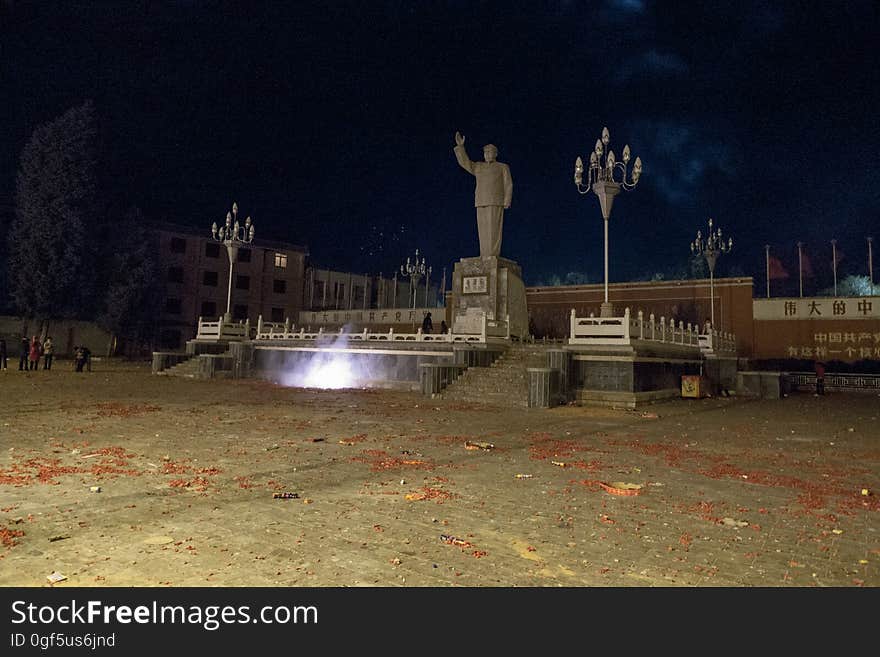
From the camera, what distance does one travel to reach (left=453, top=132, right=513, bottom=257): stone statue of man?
24.4 meters

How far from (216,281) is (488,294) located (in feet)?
111

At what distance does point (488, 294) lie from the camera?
77.7 ft

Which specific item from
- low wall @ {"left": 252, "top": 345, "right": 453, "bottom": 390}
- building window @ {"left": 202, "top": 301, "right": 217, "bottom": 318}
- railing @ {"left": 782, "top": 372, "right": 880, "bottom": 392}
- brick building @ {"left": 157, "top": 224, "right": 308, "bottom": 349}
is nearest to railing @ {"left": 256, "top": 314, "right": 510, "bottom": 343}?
low wall @ {"left": 252, "top": 345, "right": 453, "bottom": 390}

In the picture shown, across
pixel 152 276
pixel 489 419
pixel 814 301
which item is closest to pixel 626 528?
pixel 489 419

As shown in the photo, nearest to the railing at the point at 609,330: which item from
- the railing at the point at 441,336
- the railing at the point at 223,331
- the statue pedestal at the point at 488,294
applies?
the railing at the point at 441,336

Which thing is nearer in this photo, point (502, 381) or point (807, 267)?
point (502, 381)

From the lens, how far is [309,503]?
17.6 ft

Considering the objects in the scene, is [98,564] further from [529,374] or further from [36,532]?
[529,374]

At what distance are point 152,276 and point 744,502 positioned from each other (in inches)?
1674

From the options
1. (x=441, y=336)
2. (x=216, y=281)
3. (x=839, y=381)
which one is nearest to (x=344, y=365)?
(x=441, y=336)

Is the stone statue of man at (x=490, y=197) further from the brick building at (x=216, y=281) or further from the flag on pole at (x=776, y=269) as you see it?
the flag on pole at (x=776, y=269)

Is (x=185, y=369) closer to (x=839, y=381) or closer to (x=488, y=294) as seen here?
(x=488, y=294)

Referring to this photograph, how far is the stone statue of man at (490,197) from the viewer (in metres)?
24.4

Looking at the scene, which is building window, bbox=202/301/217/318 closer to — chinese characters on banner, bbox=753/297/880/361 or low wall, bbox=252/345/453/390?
low wall, bbox=252/345/453/390
